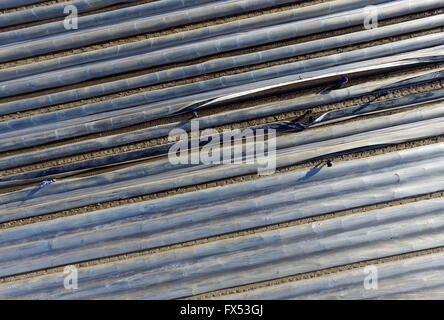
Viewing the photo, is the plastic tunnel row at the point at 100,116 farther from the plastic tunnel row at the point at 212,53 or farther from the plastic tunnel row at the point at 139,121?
the plastic tunnel row at the point at 212,53

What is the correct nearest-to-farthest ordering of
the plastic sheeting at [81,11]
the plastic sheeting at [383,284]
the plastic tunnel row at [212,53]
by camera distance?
the plastic sheeting at [383,284], the plastic tunnel row at [212,53], the plastic sheeting at [81,11]

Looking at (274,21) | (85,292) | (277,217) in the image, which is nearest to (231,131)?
(277,217)

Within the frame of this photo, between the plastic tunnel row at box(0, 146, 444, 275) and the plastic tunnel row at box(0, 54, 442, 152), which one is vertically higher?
the plastic tunnel row at box(0, 54, 442, 152)

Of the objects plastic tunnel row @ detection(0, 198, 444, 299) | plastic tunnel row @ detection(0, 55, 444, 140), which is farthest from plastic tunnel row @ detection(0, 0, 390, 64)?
plastic tunnel row @ detection(0, 198, 444, 299)

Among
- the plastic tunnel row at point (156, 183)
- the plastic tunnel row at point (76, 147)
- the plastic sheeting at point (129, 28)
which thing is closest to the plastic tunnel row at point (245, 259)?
the plastic tunnel row at point (156, 183)

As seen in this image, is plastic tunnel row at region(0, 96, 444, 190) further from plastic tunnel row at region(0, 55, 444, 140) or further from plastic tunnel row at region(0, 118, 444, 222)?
plastic tunnel row at region(0, 55, 444, 140)
